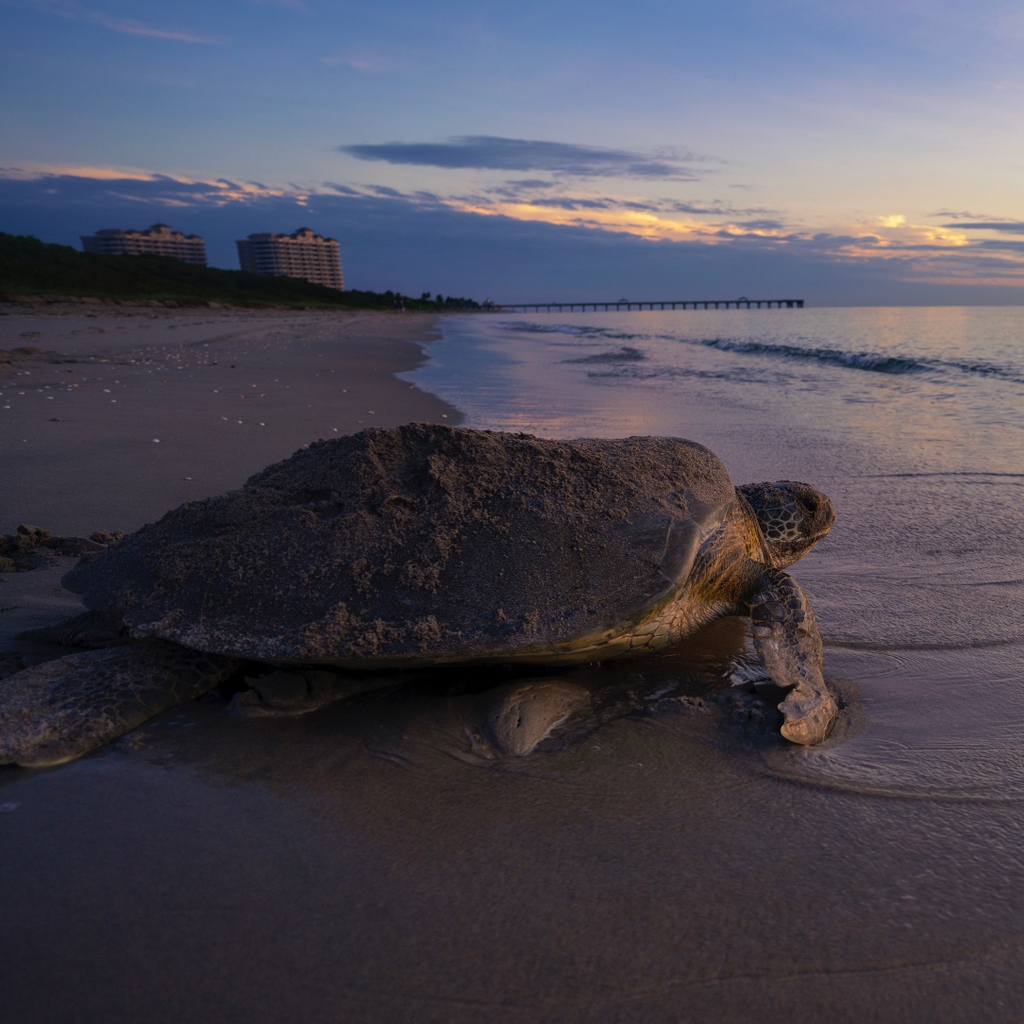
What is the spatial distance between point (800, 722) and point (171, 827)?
1870 millimetres

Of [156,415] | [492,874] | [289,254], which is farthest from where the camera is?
[289,254]

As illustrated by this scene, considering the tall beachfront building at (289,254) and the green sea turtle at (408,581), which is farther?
the tall beachfront building at (289,254)

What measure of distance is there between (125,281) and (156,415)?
139ft

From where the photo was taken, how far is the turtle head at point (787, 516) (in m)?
3.61

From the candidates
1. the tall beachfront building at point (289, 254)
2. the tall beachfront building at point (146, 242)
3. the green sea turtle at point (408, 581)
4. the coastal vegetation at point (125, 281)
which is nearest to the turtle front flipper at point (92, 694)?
the green sea turtle at point (408, 581)

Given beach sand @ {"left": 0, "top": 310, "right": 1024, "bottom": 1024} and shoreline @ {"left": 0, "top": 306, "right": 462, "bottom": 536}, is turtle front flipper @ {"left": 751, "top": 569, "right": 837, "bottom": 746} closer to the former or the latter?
beach sand @ {"left": 0, "top": 310, "right": 1024, "bottom": 1024}

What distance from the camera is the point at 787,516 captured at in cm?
361

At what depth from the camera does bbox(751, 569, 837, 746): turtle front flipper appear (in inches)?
93.7

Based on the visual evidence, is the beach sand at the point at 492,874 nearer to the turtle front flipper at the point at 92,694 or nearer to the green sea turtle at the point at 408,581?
the turtle front flipper at the point at 92,694

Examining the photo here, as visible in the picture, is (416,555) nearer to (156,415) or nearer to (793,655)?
(793,655)

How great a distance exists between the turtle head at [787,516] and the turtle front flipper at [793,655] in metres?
0.52

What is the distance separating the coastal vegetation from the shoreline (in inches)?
806

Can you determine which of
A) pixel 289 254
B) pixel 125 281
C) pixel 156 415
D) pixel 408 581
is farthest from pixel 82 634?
pixel 289 254

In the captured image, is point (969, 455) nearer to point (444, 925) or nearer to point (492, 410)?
point (492, 410)
